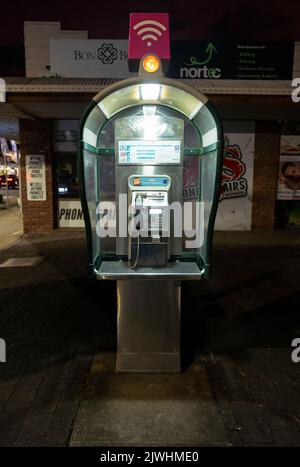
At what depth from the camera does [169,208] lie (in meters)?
3.65

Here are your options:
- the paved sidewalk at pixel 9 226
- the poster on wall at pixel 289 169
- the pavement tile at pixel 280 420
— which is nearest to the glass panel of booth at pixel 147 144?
the pavement tile at pixel 280 420

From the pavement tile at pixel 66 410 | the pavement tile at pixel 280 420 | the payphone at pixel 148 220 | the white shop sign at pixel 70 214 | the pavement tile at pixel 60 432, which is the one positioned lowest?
the pavement tile at pixel 280 420

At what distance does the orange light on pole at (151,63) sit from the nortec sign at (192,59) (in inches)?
235

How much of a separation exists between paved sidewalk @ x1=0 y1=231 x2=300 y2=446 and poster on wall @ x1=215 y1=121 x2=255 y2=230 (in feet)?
11.7

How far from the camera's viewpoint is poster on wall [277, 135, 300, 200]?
10.2m

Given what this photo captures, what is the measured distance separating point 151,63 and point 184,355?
2.75 meters

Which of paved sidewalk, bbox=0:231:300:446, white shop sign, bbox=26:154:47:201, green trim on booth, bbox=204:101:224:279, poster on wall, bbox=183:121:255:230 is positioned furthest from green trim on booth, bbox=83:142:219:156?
white shop sign, bbox=26:154:47:201

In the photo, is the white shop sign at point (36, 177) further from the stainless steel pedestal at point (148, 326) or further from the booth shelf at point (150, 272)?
the stainless steel pedestal at point (148, 326)

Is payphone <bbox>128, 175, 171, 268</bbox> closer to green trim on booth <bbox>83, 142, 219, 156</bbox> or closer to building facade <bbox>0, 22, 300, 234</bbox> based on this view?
green trim on booth <bbox>83, 142, 219, 156</bbox>

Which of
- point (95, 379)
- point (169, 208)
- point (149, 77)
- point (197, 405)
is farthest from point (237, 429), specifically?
point (149, 77)

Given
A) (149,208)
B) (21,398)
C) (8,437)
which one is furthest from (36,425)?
(149,208)

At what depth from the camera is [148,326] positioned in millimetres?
3547

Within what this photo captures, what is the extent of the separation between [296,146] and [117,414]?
29.7ft

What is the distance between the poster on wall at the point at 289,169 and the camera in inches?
400
